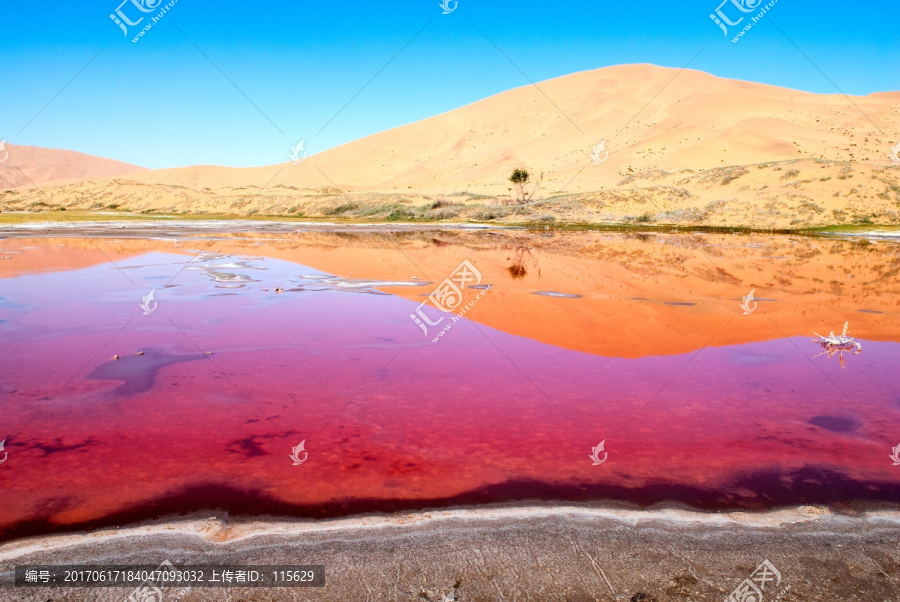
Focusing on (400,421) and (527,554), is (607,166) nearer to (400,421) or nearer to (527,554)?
→ (400,421)

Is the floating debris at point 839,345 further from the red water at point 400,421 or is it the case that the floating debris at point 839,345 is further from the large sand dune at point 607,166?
the large sand dune at point 607,166

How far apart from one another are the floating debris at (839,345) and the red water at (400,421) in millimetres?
191

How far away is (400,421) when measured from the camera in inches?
257

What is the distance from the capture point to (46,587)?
142 inches

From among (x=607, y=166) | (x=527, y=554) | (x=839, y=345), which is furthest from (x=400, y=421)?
(x=607, y=166)

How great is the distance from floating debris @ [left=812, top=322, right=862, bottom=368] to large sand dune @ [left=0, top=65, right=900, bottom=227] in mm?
35298

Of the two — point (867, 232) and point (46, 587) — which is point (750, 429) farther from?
point (867, 232)

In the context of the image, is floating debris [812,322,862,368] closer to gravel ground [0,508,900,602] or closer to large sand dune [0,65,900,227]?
gravel ground [0,508,900,602]

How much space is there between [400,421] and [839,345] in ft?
25.6

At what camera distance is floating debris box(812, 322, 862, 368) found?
31.4 ft

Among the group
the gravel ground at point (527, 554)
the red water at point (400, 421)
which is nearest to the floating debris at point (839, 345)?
→ the red water at point (400, 421)

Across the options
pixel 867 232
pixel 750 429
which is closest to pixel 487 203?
pixel 867 232

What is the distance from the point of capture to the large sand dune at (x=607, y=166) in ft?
156

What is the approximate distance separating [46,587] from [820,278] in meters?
19.4
